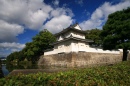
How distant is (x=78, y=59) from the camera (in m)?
22.4

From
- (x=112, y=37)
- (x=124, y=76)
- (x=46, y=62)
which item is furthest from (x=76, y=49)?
(x=124, y=76)

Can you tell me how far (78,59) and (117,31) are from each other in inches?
354

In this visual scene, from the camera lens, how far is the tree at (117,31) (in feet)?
52.9

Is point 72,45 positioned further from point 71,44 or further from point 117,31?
point 117,31

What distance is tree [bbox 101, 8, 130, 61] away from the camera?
16109mm

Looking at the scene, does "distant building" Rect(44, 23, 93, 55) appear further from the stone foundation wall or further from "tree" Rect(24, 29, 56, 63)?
"tree" Rect(24, 29, 56, 63)

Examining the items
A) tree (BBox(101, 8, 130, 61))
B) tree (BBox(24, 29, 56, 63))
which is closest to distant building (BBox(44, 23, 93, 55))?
tree (BBox(24, 29, 56, 63))

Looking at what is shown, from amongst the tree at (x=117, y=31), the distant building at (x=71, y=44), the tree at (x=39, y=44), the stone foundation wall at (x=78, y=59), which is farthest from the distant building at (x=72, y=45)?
the tree at (x=117, y=31)

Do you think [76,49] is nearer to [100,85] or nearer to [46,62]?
[46,62]

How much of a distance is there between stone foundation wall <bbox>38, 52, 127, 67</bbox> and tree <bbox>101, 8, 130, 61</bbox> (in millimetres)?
6231

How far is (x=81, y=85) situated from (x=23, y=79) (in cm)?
155

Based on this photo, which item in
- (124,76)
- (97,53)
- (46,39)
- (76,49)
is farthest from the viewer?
(46,39)

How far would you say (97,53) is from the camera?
26.1 m

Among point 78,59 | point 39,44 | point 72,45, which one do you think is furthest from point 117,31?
point 39,44
